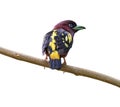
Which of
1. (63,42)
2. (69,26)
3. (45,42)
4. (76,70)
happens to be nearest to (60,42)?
(63,42)

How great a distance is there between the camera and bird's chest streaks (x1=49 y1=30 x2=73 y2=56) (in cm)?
344

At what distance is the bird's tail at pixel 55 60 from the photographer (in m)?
3.11

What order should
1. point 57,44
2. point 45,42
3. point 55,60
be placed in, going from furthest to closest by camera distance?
point 45,42 → point 57,44 → point 55,60

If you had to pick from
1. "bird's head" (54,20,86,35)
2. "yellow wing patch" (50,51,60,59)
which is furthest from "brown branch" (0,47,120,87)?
"bird's head" (54,20,86,35)

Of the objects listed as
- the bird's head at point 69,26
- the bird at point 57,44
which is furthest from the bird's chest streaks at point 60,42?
the bird's head at point 69,26

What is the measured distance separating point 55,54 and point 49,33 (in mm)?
426

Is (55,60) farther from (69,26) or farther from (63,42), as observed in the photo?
(69,26)

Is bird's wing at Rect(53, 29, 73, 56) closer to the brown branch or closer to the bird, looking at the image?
the bird

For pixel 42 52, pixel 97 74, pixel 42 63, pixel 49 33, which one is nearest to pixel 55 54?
pixel 42 52

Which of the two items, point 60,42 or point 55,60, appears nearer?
point 55,60

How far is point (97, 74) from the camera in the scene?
8.30 feet

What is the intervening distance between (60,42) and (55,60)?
315 millimetres

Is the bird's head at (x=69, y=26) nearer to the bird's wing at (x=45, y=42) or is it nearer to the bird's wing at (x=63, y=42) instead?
the bird's wing at (x=63, y=42)

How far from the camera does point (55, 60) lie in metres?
3.27
